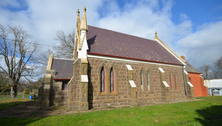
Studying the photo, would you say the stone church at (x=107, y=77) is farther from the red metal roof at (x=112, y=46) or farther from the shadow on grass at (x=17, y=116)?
the shadow on grass at (x=17, y=116)

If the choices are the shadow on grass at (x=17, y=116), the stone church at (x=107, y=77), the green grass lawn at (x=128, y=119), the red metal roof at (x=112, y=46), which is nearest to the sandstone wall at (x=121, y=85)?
the stone church at (x=107, y=77)

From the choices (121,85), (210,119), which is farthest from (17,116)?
(210,119)

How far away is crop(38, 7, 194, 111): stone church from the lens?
35.1 ft

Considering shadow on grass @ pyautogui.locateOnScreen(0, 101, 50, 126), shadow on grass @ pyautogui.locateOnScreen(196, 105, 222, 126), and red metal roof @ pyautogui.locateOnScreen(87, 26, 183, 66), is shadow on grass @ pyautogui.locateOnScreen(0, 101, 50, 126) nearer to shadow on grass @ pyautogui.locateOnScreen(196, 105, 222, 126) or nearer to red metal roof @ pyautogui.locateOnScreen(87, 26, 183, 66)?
red metal roof @ pyautogui.locateOnScreen(87, 26, 183, 66)

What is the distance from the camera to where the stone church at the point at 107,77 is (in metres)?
10.7

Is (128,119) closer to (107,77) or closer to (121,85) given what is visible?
(107,77)

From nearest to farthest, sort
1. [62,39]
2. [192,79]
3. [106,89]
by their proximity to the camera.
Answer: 1. [106,89]
2. [192,79]
3. [62,39]

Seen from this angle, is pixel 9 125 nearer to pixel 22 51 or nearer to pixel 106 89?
pixel 106 89

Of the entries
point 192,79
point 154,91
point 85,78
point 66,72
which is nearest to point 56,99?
point 66,72

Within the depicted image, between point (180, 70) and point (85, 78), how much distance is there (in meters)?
15.1

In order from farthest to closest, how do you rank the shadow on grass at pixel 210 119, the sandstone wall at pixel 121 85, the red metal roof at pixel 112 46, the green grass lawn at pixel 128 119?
the red metal roof at pixel 112 46
the sandstone wall at pixel 121 85
the green grass lawn at pixel 128 119
the shadow on grass at pixel 210 119

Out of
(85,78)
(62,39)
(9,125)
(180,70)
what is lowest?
(9,125)

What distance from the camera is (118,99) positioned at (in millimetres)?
11938

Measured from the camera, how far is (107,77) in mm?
11867
